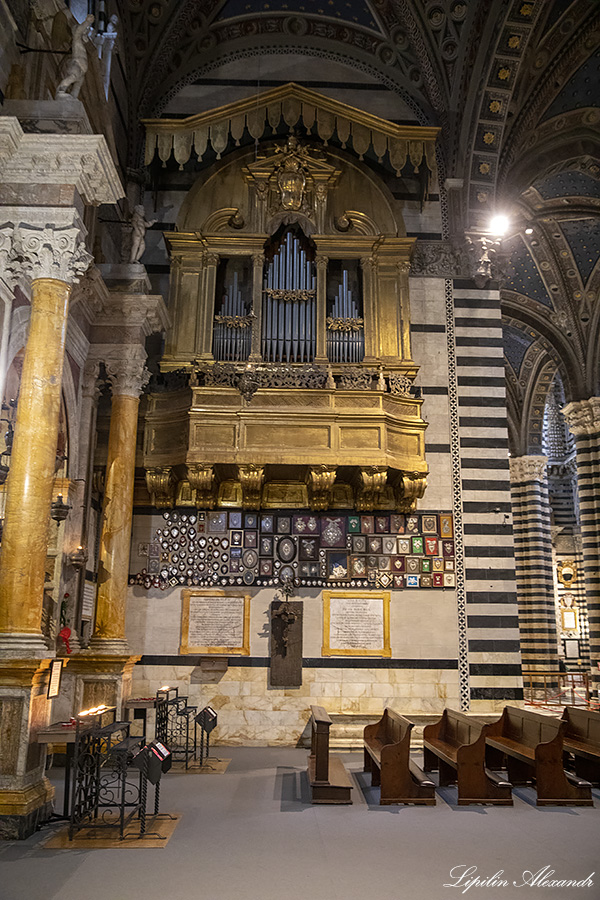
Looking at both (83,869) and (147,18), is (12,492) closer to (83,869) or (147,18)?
(83,869)

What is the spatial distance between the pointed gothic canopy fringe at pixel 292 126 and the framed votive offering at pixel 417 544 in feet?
22.4

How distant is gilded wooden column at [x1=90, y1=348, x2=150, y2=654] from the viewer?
11.6 m

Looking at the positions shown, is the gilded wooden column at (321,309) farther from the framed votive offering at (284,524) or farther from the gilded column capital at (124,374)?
the gilded column capital at (124,374)

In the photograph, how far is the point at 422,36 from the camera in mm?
15188

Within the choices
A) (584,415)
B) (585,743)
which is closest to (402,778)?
(585,743)

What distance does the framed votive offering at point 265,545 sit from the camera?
518 inches

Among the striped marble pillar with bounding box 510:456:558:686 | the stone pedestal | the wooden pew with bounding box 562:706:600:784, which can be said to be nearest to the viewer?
→ the stone pedestal

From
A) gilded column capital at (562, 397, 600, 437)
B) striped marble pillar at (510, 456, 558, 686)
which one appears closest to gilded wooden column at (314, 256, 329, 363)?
gilded column capital at (562, 397, 600, 437)

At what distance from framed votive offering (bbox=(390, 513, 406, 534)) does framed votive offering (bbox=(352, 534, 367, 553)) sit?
0.52 m

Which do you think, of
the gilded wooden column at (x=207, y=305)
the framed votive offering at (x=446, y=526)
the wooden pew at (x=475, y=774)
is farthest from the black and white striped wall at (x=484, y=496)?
the gilded wooden column at (x=207, y=305)

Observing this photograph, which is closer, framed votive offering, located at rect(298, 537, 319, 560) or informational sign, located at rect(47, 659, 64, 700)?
informational sign, located at rect(47, 659, 64, 700)

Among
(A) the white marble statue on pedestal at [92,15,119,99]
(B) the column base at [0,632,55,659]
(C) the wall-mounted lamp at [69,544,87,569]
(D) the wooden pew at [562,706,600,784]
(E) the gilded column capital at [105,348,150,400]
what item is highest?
(A) the white marble statue on pedestal at [92,15,119,99]

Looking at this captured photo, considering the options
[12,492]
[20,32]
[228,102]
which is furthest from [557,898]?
[228,102]

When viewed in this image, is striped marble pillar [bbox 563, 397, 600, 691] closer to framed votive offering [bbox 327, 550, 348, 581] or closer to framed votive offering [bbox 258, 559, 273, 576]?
framed votive offering [bbox 327, 550, 348, 581]
